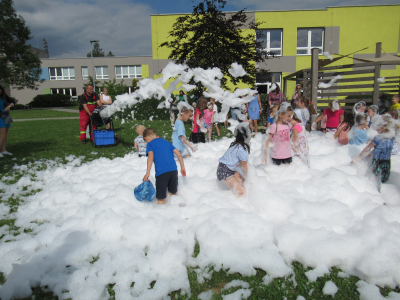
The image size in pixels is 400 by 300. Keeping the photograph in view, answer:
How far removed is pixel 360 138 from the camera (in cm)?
650

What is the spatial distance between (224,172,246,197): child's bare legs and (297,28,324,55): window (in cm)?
2059

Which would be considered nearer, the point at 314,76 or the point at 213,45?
the point at 314,76

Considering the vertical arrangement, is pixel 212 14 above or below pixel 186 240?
above

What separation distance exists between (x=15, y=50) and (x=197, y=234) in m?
37.4

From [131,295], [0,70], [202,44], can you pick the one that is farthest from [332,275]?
[0,70]

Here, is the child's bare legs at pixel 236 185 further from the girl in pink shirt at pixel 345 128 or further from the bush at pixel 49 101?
the bush at pixel 49 101

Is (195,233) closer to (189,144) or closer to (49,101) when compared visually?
(189,144)

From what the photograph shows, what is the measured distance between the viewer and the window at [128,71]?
42.9 metres

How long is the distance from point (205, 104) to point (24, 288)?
19.2 ft

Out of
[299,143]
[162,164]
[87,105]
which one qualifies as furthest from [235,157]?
[87,105]

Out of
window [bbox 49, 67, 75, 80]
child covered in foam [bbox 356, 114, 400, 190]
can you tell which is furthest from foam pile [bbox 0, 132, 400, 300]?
window [bbox 49, 67, 75, 80]

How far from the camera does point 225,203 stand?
4.10 metres

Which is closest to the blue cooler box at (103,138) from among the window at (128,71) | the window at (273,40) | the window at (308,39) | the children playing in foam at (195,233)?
the children playing in foam at (195,233)

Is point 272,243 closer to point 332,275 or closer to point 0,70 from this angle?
point 332,275
